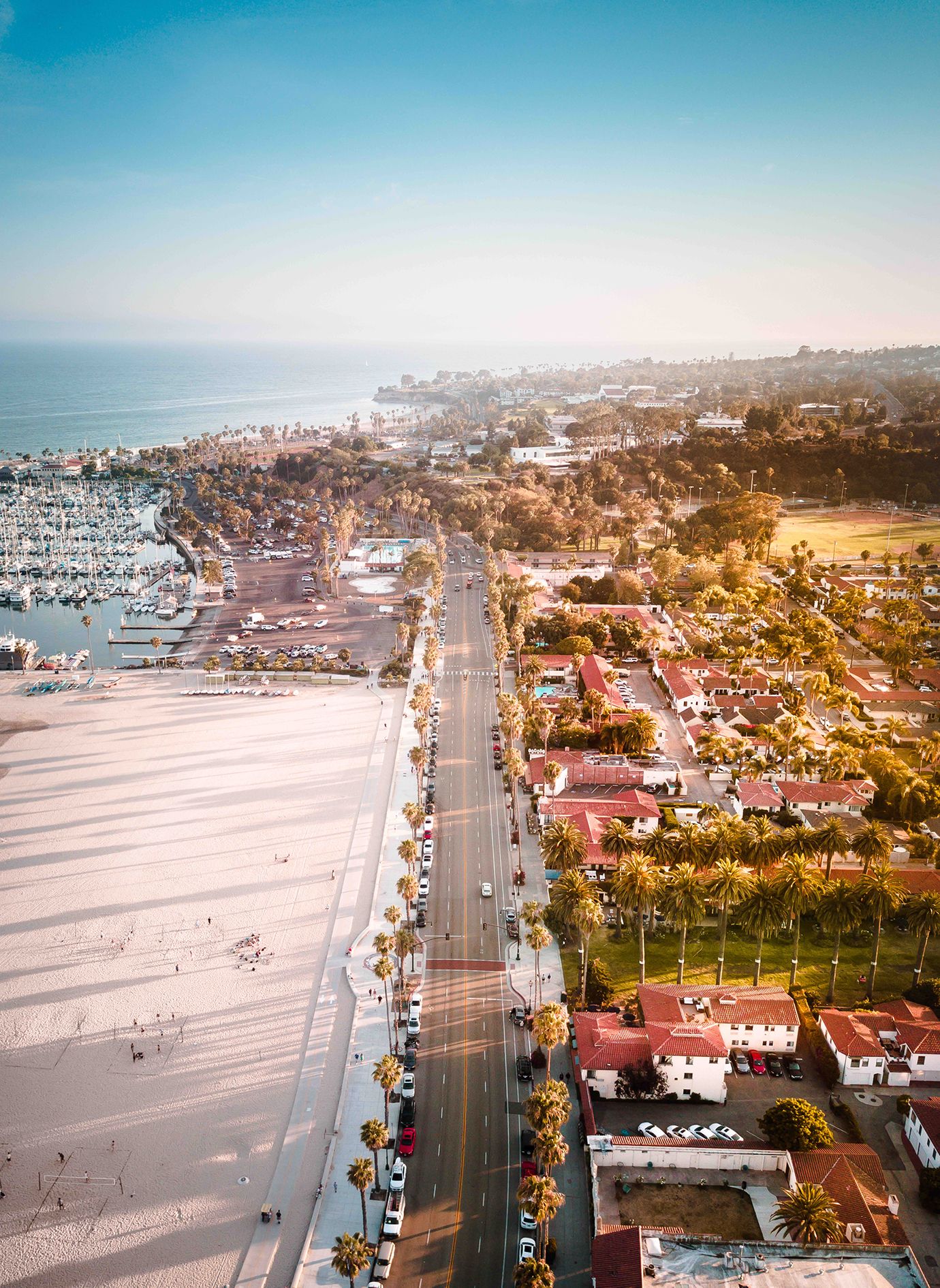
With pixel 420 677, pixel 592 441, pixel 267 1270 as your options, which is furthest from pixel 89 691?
pixel 592 441

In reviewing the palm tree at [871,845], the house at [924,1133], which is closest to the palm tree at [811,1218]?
the house at [924,1133]

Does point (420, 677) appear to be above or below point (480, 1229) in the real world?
above

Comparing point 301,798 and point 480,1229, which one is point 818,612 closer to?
point 301,798

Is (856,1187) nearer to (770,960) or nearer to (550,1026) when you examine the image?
(550,1026)

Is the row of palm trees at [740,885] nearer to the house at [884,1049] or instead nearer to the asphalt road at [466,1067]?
the house at [884,1049]

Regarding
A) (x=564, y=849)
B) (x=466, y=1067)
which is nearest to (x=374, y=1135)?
(x=466, y=1067)

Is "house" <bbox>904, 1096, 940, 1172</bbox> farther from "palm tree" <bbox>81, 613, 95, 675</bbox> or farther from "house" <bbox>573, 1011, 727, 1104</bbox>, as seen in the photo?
"palm tree" <bbox>81, 613, 95, 675</bbox>

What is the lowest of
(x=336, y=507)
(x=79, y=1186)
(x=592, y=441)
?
(x=79, y=1186)

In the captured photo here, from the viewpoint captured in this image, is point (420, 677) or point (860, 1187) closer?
point (860, 1187)
